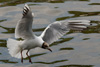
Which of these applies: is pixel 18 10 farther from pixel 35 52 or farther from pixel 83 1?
pixel 35 52

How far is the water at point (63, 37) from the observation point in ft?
43.1

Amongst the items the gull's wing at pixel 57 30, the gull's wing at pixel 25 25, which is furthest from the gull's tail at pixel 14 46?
the gull's wing at pixel 57 30

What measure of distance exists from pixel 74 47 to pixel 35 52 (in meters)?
1.35

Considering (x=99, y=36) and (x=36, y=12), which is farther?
(x=36, y=12)

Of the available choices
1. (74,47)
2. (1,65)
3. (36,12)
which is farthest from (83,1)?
(1,65)

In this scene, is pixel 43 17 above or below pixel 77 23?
below

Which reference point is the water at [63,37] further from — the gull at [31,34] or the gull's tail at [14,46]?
the gull at [31,34]

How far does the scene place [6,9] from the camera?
1756 centimetres

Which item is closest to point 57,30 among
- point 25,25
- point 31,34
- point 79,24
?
point 79,24

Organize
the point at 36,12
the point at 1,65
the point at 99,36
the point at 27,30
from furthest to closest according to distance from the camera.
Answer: the point at 36,12 → the point at 99,36 → the point at 1,65 → the point at 27,30

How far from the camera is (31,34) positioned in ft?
35.2

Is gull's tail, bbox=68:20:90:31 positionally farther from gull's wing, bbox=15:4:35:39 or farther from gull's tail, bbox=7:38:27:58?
gull's tail, bbox=7:38:27:58

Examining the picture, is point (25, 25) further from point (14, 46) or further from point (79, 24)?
point (79, 24)

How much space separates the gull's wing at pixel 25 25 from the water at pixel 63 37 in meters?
2.27
